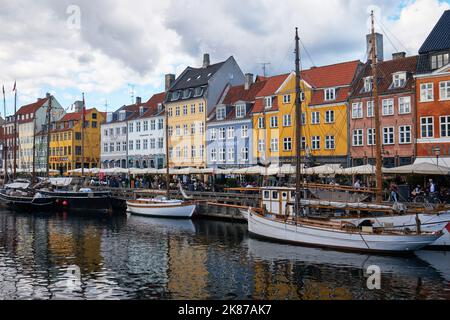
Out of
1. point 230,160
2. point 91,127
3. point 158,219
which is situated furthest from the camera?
point 91,127

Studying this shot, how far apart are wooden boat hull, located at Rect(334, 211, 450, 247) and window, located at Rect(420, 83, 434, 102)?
18.6m

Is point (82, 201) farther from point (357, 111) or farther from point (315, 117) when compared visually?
point (357, 111)

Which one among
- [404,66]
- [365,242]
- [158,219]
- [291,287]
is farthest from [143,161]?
[291,287]

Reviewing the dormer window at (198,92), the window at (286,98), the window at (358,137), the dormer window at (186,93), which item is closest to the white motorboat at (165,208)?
the window at (358,137)

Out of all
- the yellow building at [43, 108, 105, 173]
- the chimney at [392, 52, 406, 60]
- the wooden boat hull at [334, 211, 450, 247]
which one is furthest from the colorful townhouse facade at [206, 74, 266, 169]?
the yellow building at [43, 108, 105, 173]

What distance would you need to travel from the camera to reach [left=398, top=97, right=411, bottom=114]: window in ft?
147

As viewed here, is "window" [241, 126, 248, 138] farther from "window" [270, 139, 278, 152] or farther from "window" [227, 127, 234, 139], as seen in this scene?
"window" [270, 139, 278, 152]

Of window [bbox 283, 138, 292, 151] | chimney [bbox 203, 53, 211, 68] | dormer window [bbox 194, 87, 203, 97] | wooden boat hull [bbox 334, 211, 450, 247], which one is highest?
chimney [bbox 203, 53, 211, 68]

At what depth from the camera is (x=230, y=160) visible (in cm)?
6116

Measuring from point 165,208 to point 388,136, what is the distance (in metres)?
22.5

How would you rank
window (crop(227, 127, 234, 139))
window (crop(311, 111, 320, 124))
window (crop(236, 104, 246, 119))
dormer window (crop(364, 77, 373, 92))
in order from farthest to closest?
1. window (crop(227, 127, 234, 139))
2. window (crop(236, 104, 246, 119))
3. window (crop(311, 111, 320, 124))
4. dormer window (crop(364, 77, 373, 92))

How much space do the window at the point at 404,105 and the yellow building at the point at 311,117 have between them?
226 inches

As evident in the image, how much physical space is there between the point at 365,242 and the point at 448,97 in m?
21.6
